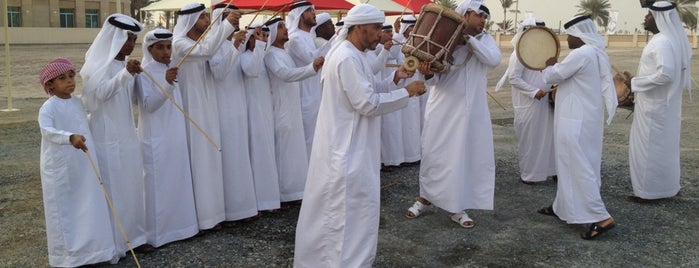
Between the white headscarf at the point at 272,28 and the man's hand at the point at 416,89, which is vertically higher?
the white headscarf at the point at 272,28

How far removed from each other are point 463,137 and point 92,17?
48728 millimetres

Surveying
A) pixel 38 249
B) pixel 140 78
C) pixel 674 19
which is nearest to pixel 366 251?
pixel 140 78

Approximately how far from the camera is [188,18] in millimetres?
4832

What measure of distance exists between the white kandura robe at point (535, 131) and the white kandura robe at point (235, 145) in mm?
2992

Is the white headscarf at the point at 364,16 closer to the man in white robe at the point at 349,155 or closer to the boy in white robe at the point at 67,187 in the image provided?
the man in white robe at the point at 349,155

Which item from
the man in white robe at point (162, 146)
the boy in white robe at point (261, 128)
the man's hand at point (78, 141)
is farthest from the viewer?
the boy in white robe at point (261, 128)

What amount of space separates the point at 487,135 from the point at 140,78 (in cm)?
276

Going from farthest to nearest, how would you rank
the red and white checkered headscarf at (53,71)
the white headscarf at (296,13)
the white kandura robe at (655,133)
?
the white headscarf at (296,13), the white kandura robe at (655,133), the red and white checkered headscarf at (53,71)

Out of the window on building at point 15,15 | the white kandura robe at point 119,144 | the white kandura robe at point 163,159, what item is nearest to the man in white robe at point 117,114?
the white kandura robe at point 119,144

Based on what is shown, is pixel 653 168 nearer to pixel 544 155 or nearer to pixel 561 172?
pixel 544 155

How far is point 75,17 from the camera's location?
46.2 meters

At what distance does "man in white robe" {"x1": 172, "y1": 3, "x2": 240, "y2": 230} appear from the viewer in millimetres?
4758

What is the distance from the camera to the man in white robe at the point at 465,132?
16.4ft

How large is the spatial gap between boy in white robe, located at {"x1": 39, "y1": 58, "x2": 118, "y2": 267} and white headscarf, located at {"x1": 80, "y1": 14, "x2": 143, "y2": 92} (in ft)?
0.40
